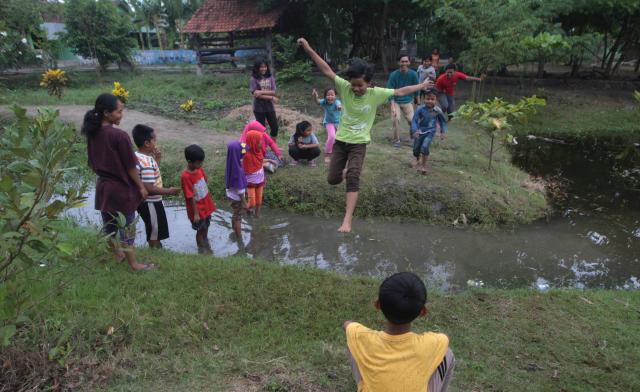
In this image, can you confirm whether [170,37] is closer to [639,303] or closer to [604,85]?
[604,85]

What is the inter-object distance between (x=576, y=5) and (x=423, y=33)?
1183 centimetres

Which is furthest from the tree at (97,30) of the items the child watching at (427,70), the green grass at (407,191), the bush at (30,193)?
the bush at (30,193)

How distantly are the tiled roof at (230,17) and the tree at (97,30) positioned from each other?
5506mm

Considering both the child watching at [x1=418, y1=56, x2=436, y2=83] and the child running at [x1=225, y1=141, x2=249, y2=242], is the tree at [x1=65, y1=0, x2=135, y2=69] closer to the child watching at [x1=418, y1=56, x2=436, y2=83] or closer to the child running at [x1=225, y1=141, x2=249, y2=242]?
the child watching at [x1=418, y1=56, x2=436, y2=83]

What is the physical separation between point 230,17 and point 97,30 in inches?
309

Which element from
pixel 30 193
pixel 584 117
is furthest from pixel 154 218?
→ pixel 584 117

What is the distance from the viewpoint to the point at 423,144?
7527mm

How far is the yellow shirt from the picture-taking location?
1.92 m

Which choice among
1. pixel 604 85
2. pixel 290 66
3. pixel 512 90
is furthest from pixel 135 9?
pixel 604 85

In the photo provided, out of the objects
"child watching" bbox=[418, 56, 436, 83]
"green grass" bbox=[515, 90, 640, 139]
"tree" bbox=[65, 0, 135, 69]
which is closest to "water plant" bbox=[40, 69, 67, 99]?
"tree" bbox=[65, 0, 135, 69]

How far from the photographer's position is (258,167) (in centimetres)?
577

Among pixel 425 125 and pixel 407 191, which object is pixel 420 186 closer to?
pixel 407 191

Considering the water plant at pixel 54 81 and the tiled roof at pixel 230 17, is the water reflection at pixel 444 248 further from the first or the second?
the tiled roof at pixel 230 17

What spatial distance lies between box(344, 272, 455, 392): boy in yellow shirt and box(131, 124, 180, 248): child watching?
2854 millimetres
